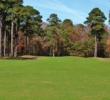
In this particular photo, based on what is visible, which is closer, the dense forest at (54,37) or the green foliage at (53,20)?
the dense forest at (54,37)

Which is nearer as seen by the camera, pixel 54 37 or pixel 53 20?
pixel 54 37

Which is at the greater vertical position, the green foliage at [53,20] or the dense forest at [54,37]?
the green foliage at [53,20]

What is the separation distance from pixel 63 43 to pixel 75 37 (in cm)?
443

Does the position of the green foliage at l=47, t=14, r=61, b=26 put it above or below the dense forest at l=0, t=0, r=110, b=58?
above

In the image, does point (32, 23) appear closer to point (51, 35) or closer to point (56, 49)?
point (51, 35)

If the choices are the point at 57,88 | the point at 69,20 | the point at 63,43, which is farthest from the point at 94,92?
the point at 69,20

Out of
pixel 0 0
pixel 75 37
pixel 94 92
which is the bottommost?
pixel 94 92

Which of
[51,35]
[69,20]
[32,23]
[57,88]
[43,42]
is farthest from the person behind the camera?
[69,20]

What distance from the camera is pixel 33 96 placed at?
25.7 ft

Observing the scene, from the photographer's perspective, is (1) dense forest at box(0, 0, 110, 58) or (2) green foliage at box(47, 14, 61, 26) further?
(2) green foliage at box(47, 14, 61, 26)

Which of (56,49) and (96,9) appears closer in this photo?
(96,9)

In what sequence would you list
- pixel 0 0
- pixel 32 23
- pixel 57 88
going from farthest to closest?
pixel 32 23 → pixel 0 0 → pixel 57 88

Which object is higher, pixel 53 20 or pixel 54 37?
pixel 53 20

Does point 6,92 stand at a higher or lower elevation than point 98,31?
lower
